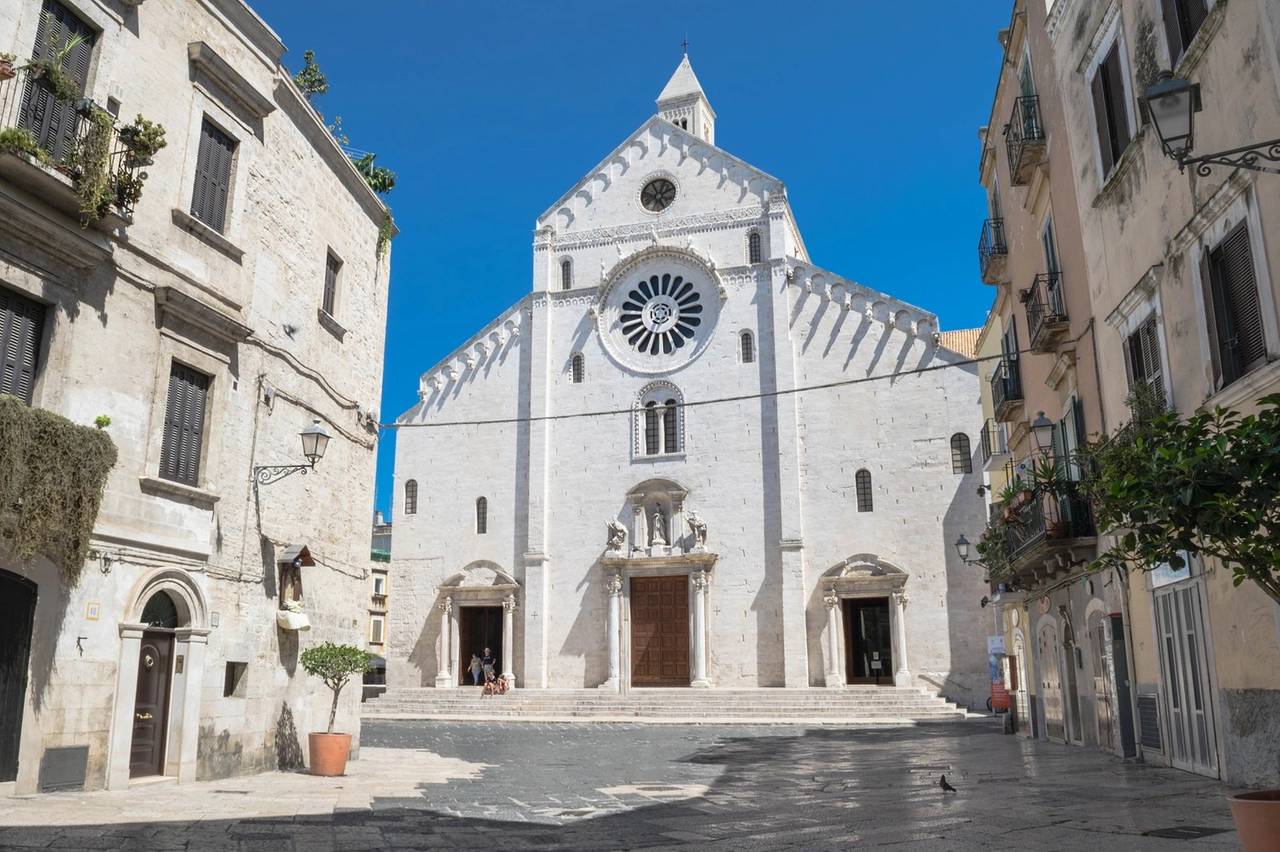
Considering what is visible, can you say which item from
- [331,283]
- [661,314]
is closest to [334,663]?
[331,283]

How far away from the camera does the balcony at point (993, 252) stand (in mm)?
19650

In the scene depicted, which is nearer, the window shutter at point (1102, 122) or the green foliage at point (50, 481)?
the green foliage at point (50, 481)

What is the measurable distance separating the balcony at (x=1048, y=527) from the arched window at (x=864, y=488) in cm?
1422

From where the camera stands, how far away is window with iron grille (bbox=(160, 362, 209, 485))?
454 inches

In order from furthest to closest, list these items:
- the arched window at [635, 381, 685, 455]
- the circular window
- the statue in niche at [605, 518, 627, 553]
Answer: the circular window, the arched window at [635, 381, 685, 455], the statue in niche at [605, 518, 627, 553]

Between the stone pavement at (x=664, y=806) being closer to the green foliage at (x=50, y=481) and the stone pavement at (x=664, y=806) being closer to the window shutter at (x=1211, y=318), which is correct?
the green foliage at (x=50, y=481)

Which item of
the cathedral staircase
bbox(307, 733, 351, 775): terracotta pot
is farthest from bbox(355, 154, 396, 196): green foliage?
the cathedral staircase

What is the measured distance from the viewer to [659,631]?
31672 millimetres

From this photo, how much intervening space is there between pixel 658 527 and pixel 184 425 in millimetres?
21540

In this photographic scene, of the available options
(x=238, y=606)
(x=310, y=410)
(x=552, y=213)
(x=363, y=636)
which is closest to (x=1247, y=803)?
(x=238, y=606)

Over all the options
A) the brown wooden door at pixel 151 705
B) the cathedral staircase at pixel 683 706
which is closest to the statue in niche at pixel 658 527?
the cathedral staircase at pixel 683 706

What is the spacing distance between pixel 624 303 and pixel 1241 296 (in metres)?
26.6

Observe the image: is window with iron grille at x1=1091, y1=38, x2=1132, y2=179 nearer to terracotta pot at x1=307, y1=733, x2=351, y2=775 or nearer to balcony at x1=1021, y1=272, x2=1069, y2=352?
balcony at x1=1021, y1=272, x2=1069, y2=352

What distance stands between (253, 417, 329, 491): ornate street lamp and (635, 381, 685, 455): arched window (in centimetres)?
2005
